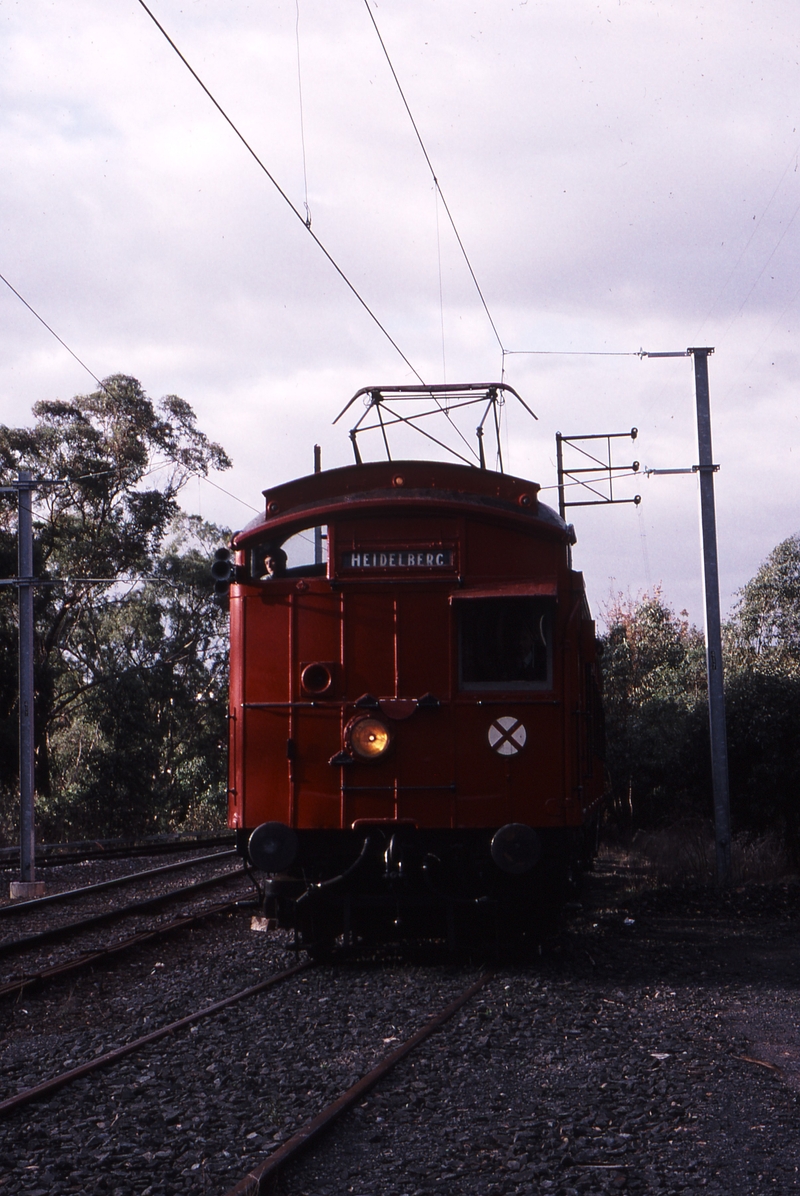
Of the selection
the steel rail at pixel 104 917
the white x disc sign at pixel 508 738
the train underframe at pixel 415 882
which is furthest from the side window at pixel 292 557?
the steel rail at pixel 104 917

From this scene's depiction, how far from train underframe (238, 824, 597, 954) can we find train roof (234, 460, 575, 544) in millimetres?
2398

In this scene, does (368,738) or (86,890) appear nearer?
(368,738)

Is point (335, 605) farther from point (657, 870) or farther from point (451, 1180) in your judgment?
point (657, 870)

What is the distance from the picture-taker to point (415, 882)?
9250 millimetres

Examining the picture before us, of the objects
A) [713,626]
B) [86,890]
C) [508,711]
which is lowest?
[86,890]

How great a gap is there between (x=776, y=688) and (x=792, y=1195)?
15721mm

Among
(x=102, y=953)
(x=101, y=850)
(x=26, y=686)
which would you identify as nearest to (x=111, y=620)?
(x=101, y=850)

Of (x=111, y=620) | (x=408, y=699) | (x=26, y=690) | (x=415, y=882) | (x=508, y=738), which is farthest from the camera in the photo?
(x=111, y=620)

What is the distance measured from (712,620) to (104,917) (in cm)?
874

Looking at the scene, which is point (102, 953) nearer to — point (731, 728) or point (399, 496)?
point (399, 496)

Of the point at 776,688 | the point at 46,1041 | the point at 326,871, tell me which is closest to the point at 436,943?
the point at 326,871

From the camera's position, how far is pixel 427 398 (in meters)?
13.1

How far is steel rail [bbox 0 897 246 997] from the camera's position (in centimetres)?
872

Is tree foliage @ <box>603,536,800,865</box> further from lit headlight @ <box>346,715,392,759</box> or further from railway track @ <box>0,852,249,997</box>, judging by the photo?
lit headlight @ <box>346,715,392,759</box>
